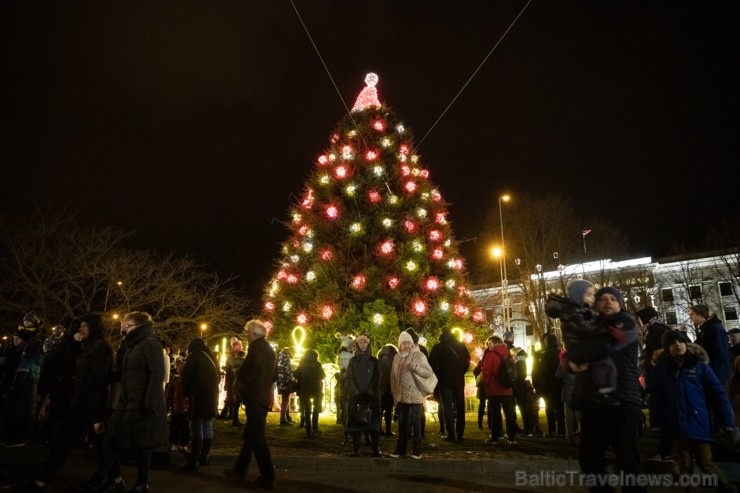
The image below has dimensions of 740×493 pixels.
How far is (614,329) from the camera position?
4301 mm

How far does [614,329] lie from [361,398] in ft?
17.6

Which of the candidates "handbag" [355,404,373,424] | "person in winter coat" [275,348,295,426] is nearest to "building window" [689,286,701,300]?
"person in winter coat" [275,348,295,426]

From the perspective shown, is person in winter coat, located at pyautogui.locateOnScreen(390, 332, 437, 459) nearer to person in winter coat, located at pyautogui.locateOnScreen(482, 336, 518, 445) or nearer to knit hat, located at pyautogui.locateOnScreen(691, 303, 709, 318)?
person in winter coat, located at pyautogui.locateOnScreen(482, 336, 518, 445)

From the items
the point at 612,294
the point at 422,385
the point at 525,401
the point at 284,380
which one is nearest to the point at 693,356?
the point at 612,294

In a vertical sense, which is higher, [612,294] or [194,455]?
[612,294]

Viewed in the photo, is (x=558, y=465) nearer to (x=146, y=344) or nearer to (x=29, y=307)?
(x=146, y=344)

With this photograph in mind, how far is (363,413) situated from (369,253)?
848 cm

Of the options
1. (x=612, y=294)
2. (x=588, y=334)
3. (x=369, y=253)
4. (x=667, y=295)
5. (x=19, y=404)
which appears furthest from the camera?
(x=667, y=295)

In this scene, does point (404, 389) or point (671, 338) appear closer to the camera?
point (671, 338)

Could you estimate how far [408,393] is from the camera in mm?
8633

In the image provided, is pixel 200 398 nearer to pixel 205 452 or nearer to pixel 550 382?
pixel 205 452

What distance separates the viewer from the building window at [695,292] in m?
45.5

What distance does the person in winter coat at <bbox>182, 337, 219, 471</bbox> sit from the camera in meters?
7.67

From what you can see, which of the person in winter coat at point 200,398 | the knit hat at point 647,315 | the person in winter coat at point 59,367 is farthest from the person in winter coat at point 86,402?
the knit hat at point 647,315
